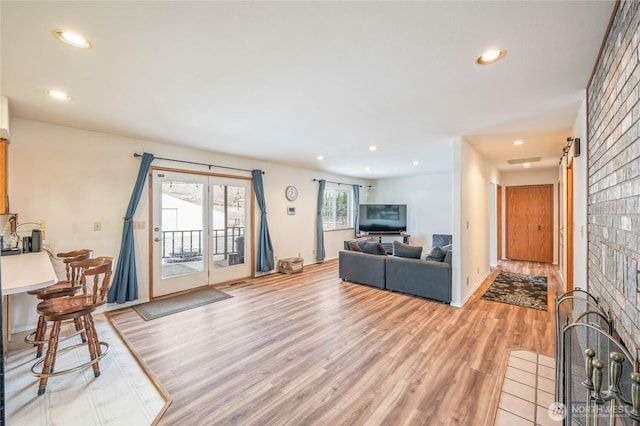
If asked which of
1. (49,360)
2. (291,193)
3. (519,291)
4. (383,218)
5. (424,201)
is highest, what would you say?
(291,193)

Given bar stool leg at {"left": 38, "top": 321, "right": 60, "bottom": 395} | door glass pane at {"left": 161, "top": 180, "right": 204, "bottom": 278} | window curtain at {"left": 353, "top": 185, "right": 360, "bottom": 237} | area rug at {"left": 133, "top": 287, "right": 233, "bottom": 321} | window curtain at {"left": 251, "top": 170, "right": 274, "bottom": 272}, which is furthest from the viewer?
window curtain at {"left": 353, "top": 185, "right": 360, "bottom": 237}

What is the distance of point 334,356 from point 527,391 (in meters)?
1.51

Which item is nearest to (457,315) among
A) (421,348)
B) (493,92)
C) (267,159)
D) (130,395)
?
(421,348)

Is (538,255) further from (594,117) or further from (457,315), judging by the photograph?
(594,117)

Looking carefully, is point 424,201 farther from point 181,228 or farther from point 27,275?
point 27,275

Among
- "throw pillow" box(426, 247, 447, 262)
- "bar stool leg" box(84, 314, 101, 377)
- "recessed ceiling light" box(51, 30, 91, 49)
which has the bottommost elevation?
"bar stool leg" box(84, 314, 101, 377)

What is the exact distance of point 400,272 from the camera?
14.8 feet

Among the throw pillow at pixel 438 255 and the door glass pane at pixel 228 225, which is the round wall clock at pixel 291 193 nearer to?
the door glass pane at pixel 228 225

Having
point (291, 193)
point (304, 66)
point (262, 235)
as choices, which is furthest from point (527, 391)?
point (291, 193)

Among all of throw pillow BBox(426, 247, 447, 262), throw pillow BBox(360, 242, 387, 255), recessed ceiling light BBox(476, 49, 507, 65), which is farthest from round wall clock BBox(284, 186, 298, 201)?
recessed ceiling light BBox(476, 49, 507, 65)

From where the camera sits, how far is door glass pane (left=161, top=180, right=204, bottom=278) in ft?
14.5

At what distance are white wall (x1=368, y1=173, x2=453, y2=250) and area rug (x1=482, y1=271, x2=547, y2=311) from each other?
237cm

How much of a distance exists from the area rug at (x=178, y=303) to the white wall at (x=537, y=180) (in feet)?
23.7

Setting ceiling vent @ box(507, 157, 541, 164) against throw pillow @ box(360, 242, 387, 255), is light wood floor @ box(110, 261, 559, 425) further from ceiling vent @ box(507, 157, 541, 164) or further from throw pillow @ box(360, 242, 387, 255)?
ceiling vent @ box(507, 157, 541, 164)
